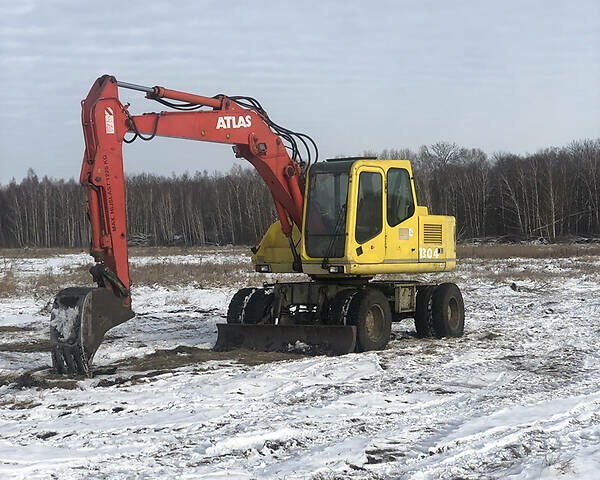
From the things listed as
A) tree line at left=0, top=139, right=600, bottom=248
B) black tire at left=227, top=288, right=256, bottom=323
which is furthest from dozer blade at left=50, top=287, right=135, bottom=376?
tree line at left=0, top=139, right=600, bottom=248

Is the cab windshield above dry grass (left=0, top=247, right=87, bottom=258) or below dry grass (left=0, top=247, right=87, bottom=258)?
above

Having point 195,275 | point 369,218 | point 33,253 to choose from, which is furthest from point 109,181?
point 33,253

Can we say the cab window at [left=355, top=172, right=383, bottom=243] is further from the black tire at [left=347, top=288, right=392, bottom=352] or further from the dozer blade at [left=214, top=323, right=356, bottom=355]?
the dozer blade at [left=214, top=323, right=356, bottom=355]

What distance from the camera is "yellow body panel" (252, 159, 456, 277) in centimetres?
1105

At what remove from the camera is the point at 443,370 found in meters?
9.42

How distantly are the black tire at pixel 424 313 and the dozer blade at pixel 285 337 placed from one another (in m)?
2.53

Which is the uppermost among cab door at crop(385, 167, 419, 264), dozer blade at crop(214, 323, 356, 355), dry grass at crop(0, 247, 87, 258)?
cab door at crop(385, 167, 419, 264)

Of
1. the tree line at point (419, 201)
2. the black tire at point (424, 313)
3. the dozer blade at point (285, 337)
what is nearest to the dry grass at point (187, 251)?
the tree line at point (419, 201)

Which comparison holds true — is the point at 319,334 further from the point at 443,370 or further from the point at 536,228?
the point at 536,228

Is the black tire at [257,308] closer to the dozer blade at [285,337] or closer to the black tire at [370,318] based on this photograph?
the dozer blade at [285,337]

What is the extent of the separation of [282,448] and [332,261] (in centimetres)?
528

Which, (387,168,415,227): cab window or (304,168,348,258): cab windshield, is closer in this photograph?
(304,168,348,258): cab windshield

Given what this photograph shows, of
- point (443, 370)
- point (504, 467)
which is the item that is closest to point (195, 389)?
point (443, 370)

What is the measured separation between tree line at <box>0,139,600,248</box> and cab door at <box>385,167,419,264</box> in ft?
143
